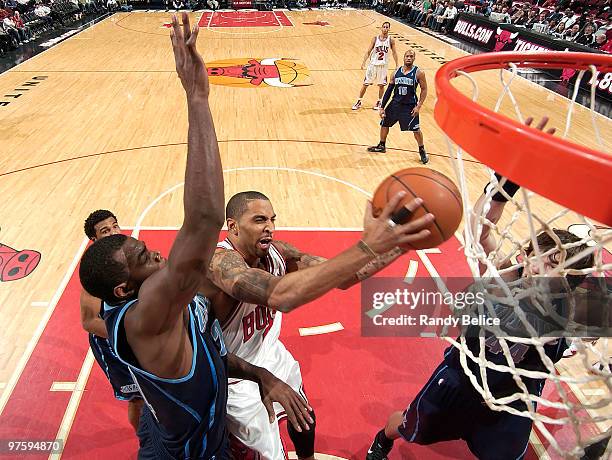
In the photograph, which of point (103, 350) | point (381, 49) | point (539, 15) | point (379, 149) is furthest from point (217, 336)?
point (539, 15)

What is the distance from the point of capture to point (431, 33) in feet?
57.5

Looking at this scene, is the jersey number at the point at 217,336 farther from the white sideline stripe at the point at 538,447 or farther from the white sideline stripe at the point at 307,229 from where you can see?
the white sideline stripe at the point at 307,229

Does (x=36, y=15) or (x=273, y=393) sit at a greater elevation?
(x=273, y=393)

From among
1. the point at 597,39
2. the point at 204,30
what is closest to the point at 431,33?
the point at 597,39

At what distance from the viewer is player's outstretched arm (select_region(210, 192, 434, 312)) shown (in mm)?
1481

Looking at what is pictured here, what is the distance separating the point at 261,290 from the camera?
1.93 meters

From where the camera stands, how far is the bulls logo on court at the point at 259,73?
11117mm

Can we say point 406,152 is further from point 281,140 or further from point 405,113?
point 281,140

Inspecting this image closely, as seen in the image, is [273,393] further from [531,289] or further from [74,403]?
[74,403]

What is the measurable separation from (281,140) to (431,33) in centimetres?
1224

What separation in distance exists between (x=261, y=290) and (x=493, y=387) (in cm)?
129

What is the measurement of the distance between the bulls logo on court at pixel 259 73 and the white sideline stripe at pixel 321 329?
808 cm

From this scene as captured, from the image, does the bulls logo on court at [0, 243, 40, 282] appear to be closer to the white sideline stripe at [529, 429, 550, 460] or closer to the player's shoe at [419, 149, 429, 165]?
the white sideline stripe at [529, 429, 550, 460]

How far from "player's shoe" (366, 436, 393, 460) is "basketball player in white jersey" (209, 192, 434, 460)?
391mm
